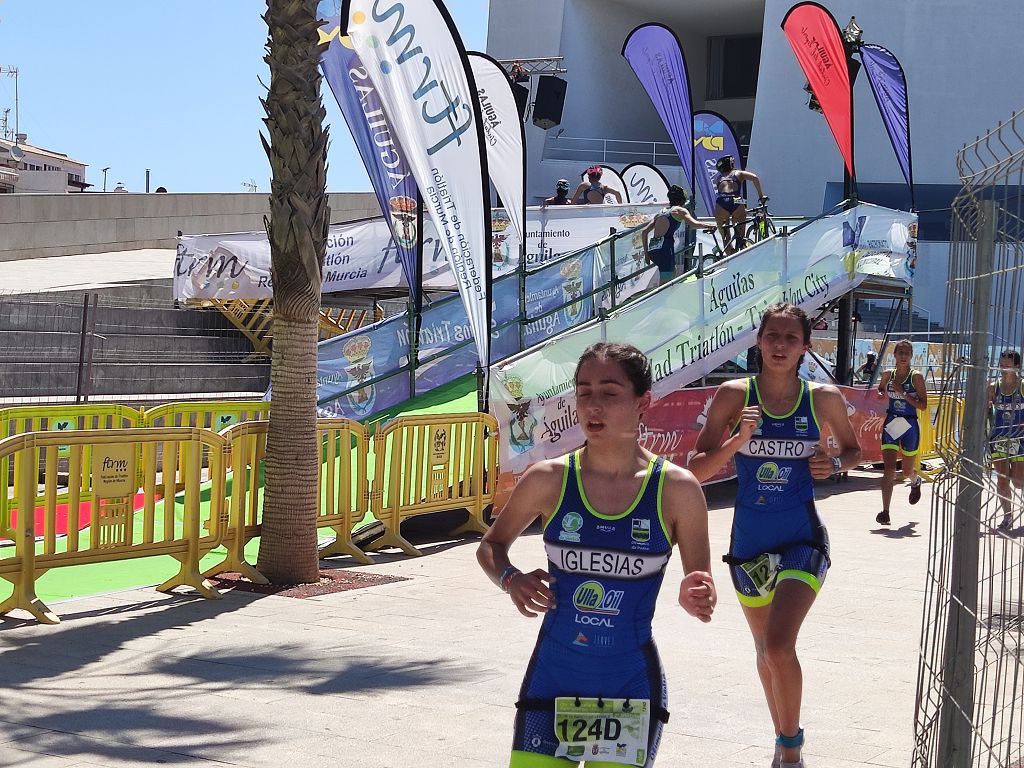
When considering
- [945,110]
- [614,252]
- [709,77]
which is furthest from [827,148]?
[614,252]

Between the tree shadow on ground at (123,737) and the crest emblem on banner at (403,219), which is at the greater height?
the crest emblem on banner at (403,219)

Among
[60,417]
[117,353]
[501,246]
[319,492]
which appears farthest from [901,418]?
[117,353]

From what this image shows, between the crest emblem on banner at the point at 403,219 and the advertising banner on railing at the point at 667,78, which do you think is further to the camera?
the advertising banner on railing at the point at 667,78

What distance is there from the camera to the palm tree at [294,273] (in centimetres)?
924

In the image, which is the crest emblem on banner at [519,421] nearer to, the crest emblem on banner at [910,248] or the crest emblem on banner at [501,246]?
the crest emblem on banner at [501,246]

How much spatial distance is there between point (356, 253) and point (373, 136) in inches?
323

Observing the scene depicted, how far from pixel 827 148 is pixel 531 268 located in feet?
79.7

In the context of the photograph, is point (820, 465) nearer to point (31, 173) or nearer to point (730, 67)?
point (730, 67)

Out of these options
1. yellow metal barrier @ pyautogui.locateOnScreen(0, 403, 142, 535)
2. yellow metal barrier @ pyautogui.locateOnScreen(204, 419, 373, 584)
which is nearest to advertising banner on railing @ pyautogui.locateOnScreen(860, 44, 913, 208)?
Answer: yellow metal barrier @ pyautogui.locateOnScreen(204, 419, 373, 584)

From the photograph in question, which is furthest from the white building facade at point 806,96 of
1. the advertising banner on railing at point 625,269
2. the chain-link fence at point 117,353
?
the chain-link fence at point 117,353

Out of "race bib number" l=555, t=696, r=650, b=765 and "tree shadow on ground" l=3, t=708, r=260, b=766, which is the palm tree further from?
"race bib number" l=555, t=696, r=650, b=765

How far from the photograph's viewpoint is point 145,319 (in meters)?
20.7

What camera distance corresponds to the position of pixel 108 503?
857 cm

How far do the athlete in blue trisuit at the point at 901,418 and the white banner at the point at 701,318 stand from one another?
216 centimetres
